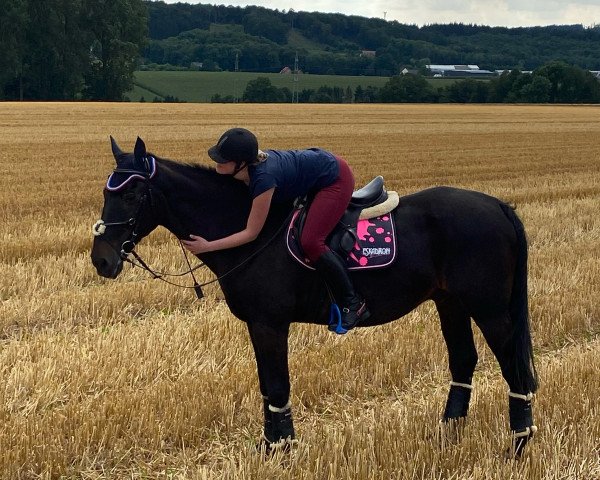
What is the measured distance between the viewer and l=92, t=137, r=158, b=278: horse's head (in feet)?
14.4

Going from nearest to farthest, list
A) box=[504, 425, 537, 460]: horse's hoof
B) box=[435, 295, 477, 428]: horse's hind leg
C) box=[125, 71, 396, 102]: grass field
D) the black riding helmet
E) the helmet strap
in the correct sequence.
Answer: the black riding helmet, the helmet strap, box=[504, 425, 537, 460]: horse's hoof, box=[435, 295, 477, 428]: horse's hind leg, box=[125, 71, 396, 102]: grass field

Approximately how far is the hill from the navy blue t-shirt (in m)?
131

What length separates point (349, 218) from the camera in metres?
4.76

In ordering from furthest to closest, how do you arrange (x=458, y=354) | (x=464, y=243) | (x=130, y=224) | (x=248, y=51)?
(x=248, y=51)
(x=458, y=354)
(x=464, y=243)
(x=130, y=224)

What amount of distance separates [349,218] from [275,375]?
3.73 ft

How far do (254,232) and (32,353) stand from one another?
295cm

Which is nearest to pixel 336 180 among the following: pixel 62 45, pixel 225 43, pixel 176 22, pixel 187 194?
pixel 187 194

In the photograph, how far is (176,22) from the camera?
6535 inches

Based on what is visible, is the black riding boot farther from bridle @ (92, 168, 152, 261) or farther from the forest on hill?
the forest on hill

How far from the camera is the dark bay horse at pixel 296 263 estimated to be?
175 inches

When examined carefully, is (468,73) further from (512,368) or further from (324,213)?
(324,213)

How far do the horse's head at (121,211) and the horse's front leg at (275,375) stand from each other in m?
0.94

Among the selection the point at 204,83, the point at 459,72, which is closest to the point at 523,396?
the point at 204,83

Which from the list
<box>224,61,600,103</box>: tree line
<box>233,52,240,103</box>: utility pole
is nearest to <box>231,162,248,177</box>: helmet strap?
<box>233,52,240,103</box>: utility pole
